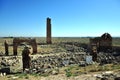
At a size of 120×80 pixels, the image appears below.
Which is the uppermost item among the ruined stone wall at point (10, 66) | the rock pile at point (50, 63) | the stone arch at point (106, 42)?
the stone arch at point (106, 42)

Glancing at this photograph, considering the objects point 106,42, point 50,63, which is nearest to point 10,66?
point 50,63

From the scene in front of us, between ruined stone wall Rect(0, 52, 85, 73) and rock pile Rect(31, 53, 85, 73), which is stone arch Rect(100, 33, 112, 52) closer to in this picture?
ruined stone wall Rect(0, 52, 85, 73)

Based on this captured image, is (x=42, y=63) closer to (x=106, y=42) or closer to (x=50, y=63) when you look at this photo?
(x=50, y=63)

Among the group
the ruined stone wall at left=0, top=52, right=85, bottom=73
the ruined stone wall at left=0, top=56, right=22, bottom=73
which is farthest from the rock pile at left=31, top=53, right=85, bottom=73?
the ruined stone wall at left=0, top=56, right=22, bottom=73

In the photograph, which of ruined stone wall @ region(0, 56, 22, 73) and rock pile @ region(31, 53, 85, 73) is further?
ruined stone wall @ region(0, 56, 22, 73)

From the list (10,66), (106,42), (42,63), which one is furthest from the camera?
(106,42)

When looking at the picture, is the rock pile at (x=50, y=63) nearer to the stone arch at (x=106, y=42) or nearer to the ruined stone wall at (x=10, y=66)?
the ruined stone wall at (x=10, y=66)

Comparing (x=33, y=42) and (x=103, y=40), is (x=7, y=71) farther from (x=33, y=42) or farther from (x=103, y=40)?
(x=103, y=40)

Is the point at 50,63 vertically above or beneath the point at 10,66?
above

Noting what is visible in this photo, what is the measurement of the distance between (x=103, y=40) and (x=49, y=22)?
21.4 metres

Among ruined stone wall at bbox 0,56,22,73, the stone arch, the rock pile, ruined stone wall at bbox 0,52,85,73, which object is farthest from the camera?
the stone arch

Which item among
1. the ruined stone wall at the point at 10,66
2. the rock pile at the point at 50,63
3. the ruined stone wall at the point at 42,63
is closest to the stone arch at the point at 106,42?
the ruined stone wall at the point at 42,63

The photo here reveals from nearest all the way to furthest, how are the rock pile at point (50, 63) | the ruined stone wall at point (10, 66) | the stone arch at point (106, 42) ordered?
the rock pile at point (50, 63)
the ruined stone wall at point (10, 66)
the stone arch at point (106, 42)

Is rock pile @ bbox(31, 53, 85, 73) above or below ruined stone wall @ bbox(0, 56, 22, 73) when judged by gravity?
above
